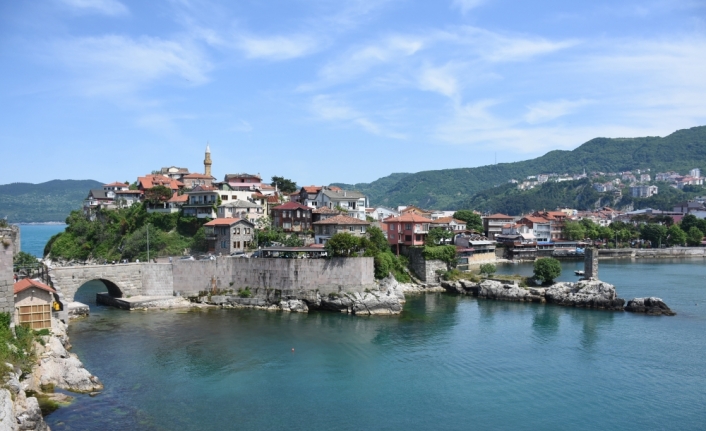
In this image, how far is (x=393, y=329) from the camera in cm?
3198

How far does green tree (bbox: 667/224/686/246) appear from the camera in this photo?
83.6 metres

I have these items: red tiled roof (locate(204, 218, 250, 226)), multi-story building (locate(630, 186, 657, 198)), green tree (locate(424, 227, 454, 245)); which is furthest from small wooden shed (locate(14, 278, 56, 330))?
multi-story building (locate(630, 186, 657, 198))

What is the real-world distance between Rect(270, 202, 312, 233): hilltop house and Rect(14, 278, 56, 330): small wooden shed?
26416mm

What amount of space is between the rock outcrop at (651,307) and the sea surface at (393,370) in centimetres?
107

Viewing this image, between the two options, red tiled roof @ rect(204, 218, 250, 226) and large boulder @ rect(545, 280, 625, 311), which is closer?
large boulder @ rect(545, 280, 625, 311)

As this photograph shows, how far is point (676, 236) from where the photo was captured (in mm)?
83625

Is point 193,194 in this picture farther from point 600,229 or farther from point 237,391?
point 600,229

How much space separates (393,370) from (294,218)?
27.1 metres

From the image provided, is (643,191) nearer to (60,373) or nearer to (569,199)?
(569,199)

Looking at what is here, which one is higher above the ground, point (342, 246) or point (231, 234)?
point (231, 234)

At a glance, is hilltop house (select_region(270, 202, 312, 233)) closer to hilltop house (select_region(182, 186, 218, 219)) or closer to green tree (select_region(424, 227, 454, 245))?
hilltop house (select_region(182, 186, 218, 219))

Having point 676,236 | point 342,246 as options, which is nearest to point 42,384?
point 342,246

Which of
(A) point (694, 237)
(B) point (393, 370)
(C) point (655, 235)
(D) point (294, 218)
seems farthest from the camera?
(C) point (655, 235)

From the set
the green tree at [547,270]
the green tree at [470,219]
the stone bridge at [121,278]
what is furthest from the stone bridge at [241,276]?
the green tree at [470,219]
